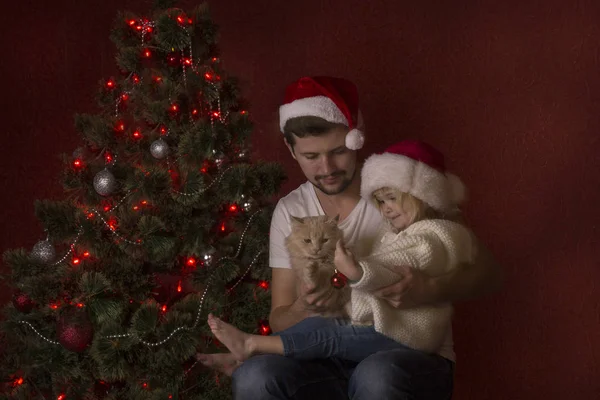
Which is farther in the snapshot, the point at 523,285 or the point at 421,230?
the point at 523,285

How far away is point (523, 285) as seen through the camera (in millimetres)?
3131

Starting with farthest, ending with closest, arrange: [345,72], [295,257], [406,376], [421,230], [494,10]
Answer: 1. [345,72]
2. [494,10]
3. [295,257]
4. [421,230]
5. [406,376]

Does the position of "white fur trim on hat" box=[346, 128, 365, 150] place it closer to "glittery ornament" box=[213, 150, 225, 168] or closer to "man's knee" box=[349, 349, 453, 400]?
"glittery ornament" box=[213, 150, 225, 168]

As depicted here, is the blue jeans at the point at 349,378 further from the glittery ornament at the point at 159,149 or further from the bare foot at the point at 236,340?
the glittery ornament at the point at 159,149

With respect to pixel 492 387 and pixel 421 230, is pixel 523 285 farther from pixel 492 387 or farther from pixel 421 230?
pixel 421 230

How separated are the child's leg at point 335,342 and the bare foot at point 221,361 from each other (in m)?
0.32

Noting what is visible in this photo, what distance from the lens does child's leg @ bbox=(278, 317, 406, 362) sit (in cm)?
212

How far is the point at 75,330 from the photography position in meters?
2.40

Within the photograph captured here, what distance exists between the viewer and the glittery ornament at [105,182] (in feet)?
8.08

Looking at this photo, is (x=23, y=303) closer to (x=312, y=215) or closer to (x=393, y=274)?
(x=312, y=215)

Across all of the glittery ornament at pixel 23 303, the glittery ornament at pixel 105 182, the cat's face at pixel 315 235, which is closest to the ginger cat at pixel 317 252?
the cat's face at pixel 315 235

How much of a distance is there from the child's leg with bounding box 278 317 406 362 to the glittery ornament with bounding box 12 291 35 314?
3.13 ft

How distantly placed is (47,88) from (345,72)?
1459 mm

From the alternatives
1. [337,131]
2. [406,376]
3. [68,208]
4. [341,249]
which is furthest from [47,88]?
[406,376]
